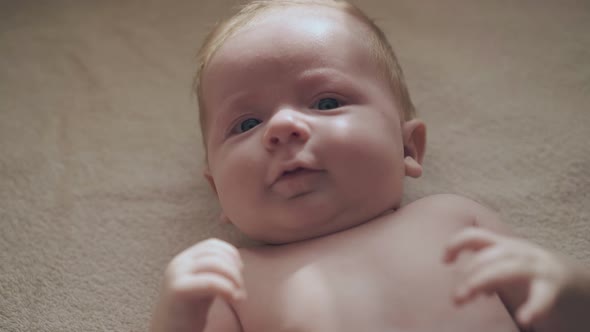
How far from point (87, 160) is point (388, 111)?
70 cm

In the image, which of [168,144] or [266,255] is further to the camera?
[168,144]

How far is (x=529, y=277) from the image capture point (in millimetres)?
595

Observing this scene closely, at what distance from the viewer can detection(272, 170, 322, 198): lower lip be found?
812 mm

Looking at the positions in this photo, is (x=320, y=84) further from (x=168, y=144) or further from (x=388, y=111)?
(x=168, y=144)

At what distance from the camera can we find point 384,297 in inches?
30.0

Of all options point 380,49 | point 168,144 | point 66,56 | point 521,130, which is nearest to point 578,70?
point 521,130

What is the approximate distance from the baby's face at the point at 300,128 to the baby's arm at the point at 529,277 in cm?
25

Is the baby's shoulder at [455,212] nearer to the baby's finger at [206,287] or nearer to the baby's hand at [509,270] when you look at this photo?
the baby's hand at [509,270]

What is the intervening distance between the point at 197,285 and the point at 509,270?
1.18 ft

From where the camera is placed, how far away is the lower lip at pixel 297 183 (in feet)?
2.66

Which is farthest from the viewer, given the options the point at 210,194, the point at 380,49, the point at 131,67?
the point at 131,67

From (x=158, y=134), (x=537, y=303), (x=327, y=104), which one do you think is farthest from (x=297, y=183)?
(x=158, y=134)

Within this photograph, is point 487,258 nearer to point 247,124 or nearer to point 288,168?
point 288,168

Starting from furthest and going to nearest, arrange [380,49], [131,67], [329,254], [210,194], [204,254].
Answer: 1. [131,67]
2. [210,194]
3. [380,49]
4. [329,254]
5. [204,254]
